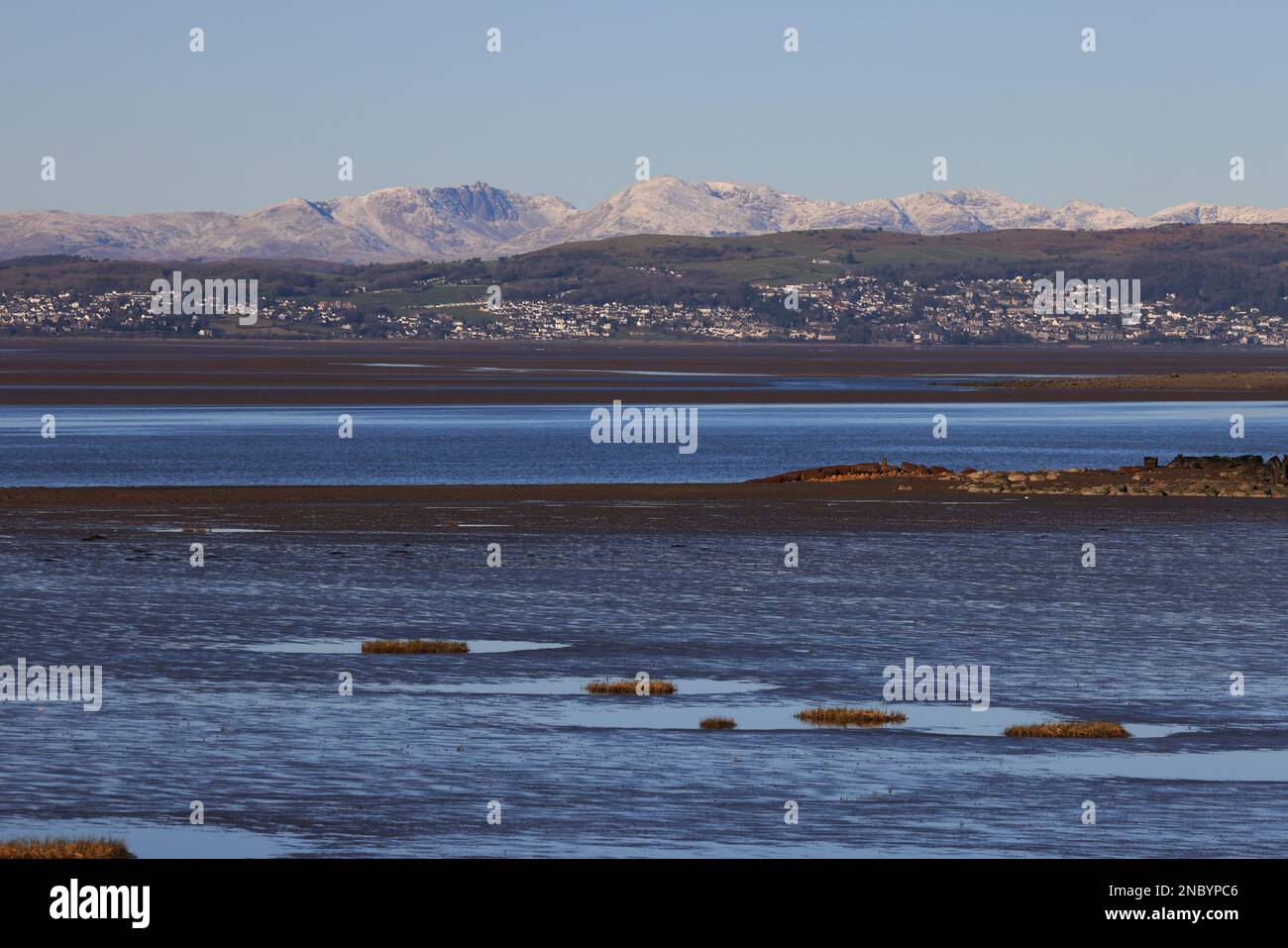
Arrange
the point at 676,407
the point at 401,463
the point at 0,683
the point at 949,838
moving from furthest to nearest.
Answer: the point at 676,407, the point at 401,463, the point at 0,683, the point at 949,838

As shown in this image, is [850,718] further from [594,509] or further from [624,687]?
[594,509]

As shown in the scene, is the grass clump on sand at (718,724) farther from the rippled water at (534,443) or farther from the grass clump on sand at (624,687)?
the rippled water at (534,443)

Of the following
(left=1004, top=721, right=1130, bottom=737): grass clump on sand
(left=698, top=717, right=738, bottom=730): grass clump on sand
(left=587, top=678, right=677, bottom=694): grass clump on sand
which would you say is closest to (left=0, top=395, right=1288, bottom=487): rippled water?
(left=587, top=678, right=677, bottom=694): grass clump on sand

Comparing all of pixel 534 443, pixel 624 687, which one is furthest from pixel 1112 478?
pixel 624 687

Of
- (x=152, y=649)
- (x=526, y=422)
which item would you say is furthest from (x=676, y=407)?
(x=152, y=649)

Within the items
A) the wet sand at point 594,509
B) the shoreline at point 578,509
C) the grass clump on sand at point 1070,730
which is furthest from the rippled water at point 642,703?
the wet sand at point 594,509
